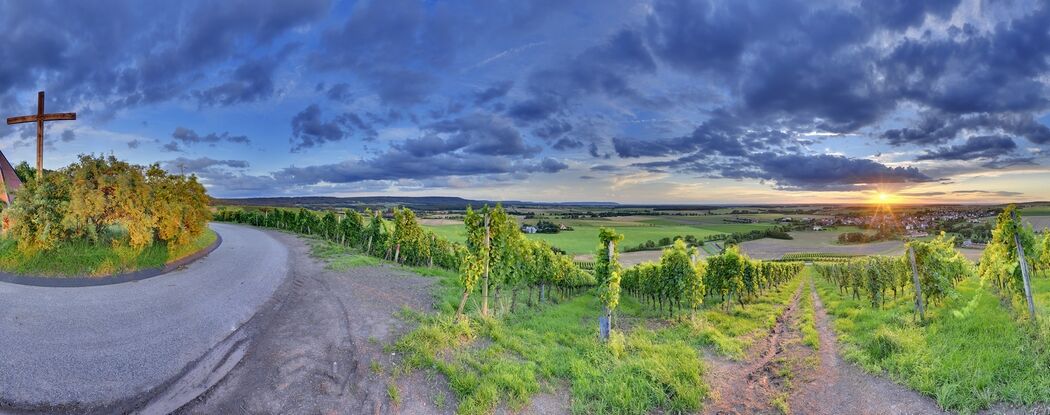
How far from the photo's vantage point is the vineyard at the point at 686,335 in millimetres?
7398

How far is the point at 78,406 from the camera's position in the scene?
245 inches

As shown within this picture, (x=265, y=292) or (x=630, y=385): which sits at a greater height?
(x=265, y=292)

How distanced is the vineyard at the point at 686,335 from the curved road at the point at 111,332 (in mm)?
4093

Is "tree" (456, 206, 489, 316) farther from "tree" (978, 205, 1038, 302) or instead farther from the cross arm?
the cross arm

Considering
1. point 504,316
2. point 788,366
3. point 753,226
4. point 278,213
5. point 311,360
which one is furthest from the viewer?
point 753,226

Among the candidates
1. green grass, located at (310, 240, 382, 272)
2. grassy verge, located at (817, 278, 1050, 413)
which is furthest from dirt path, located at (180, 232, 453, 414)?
grassy verge, located at (817, 278, 1050, 413)

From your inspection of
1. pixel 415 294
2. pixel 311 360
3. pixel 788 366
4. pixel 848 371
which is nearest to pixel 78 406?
pixel 311 360

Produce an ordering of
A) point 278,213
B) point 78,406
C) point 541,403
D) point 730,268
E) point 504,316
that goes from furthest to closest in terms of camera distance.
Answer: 1. point 278,213
2. point 730,268
3. point 504,316
4. point 541,403
5. point 78,406

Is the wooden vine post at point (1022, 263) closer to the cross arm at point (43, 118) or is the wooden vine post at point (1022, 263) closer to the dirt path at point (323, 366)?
the dirt path at point (323, 366)

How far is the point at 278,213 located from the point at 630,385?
37.1m

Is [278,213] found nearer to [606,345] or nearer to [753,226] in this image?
[606,345]

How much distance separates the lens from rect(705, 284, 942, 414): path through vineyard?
7258mm

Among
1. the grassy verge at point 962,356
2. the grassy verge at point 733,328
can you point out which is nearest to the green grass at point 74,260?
the grassy verge at point 733,328

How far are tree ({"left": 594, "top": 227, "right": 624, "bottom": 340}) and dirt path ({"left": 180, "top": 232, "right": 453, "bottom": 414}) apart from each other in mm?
4944
